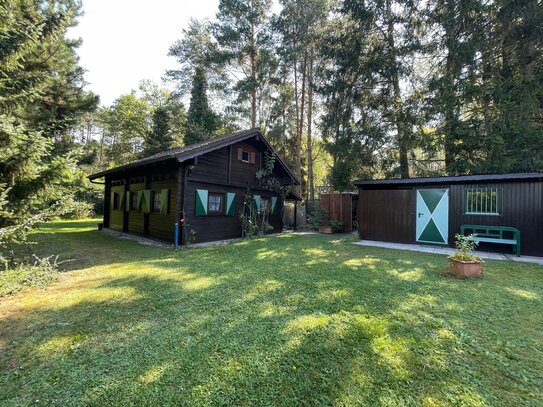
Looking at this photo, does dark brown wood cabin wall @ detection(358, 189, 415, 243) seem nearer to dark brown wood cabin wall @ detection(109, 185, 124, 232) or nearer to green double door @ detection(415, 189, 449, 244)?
green double door @ detection(415, 189, 449, 244)

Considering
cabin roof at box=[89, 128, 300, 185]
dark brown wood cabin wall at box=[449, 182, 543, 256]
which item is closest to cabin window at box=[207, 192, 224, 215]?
cabin roof at box=[89, 128, 300, 185]

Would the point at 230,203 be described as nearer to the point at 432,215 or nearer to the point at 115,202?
the point at 115,202

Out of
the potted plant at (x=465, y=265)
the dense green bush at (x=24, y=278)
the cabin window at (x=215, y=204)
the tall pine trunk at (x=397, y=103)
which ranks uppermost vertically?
the tall pine trunk at (x=397, y=103)

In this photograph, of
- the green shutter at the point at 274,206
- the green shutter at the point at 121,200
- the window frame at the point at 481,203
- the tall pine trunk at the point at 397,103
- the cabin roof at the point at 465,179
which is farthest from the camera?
the tall pine trunk at the point at 397,103

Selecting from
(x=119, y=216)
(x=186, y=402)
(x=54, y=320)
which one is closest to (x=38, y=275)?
(x=54, y=320)

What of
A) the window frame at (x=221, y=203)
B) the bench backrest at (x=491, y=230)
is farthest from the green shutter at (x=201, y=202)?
the bench backrest at (x=491, y=230)

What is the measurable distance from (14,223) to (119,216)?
8.55 metres

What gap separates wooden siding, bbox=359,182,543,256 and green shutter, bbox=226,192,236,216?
16.0 ft

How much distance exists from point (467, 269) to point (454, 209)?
3.90 m

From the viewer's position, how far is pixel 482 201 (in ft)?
24.3

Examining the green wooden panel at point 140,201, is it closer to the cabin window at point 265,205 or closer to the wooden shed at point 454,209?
the cabin window at point 265,205

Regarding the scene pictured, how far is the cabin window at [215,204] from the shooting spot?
29.5 feet

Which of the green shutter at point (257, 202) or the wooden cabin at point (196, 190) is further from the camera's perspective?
the green shutter at point (257, 202)

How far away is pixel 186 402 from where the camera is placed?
172 cm
